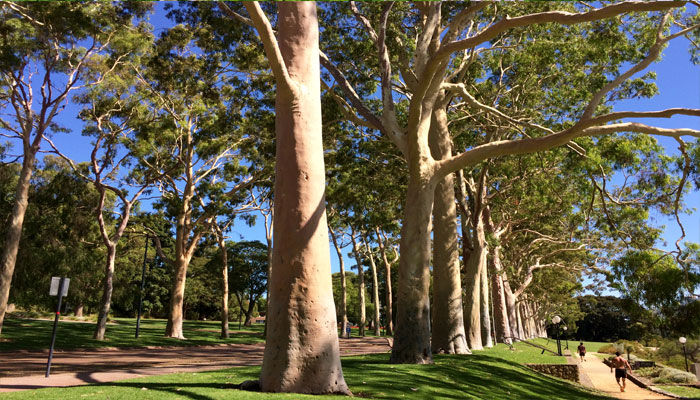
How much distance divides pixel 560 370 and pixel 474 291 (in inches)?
262

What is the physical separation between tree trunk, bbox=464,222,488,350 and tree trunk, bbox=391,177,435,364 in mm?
6229

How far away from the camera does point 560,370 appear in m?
Answer: 20.2

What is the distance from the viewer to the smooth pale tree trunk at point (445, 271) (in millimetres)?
14211

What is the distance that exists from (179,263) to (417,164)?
60.2ft

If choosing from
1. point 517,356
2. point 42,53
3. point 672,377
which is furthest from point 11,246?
point 672,377

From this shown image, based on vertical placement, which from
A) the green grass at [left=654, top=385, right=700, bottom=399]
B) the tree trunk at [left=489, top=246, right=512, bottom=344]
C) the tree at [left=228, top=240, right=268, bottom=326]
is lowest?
the green grass at [left=654, top=385, right=700, bottom=399]

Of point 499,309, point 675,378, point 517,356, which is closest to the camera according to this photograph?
point 517,356

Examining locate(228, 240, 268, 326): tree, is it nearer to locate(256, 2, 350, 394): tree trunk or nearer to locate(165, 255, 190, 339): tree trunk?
locate(165, 255, 190, 339): tree trunk

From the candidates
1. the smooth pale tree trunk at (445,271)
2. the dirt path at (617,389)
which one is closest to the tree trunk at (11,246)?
the smooth pale tree trunk at (445,271)

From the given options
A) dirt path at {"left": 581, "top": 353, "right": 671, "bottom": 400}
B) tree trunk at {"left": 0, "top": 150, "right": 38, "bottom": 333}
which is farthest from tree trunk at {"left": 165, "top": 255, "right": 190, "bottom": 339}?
dirt path at {"left": 581, "top": 353, "right": 671, "bottom": 400}

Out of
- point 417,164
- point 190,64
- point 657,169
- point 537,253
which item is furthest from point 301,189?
point 537,253

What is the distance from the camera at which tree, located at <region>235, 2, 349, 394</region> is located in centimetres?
620

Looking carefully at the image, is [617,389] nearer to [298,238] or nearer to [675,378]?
[675,378]

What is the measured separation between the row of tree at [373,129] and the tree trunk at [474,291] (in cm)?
7
